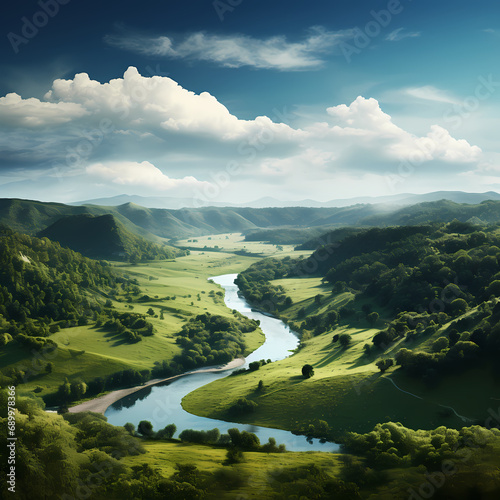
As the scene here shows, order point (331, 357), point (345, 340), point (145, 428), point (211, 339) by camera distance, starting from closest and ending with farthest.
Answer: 1. point (145, 428)
2. point (331, 357)
3. point (345, 340)
4. point (211, 339)

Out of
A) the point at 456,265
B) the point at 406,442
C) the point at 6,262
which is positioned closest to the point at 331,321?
the point at 456,265

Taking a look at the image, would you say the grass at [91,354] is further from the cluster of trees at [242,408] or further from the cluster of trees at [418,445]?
the cluster of trees at [418,445]

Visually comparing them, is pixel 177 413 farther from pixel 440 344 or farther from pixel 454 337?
pixel 454 337

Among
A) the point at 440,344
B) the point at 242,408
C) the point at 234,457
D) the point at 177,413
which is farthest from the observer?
the point at 177,413

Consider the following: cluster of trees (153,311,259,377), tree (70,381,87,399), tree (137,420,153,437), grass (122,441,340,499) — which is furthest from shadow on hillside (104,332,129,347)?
grass (122,441,340,499)

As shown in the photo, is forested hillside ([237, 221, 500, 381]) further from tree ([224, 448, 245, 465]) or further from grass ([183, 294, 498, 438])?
tree ([224, 448, 245, 465])

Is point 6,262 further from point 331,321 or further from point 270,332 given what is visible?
point 331,321

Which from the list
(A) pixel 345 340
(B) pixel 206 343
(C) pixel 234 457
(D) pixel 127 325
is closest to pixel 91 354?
(D) pixel 127 325
